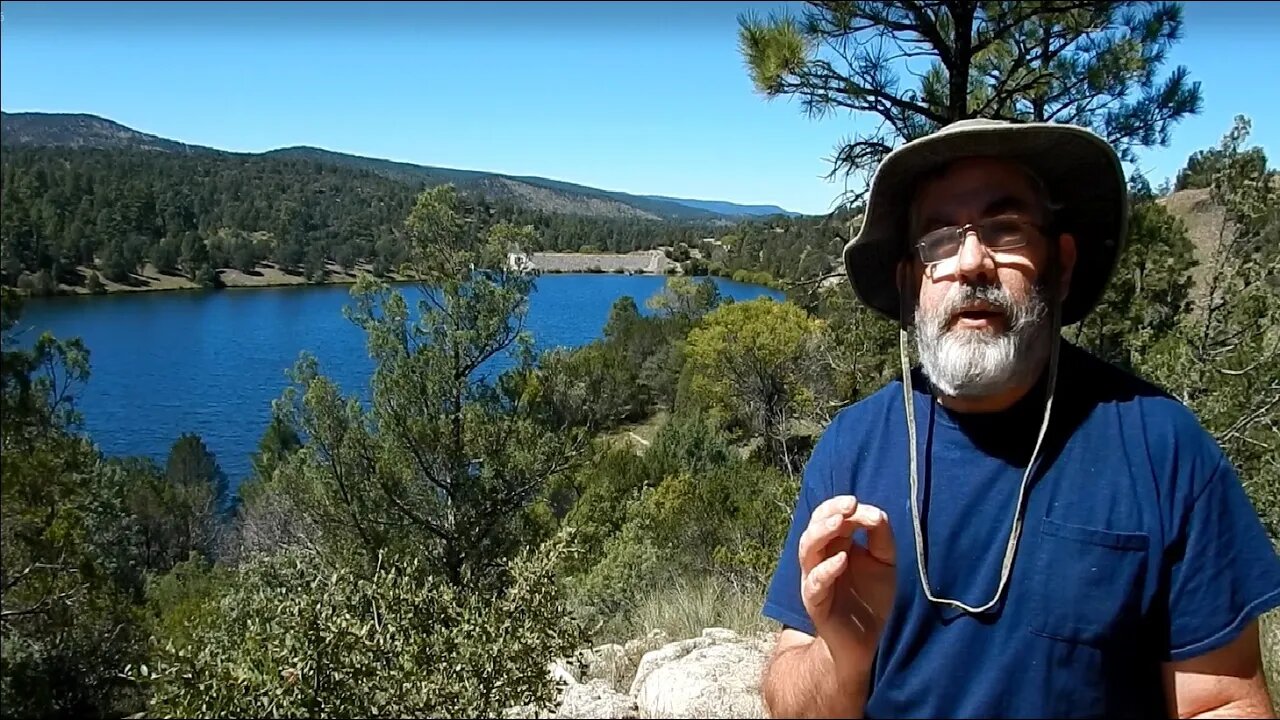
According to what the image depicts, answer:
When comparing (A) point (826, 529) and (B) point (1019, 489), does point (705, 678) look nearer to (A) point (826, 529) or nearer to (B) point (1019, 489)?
(B) point (1019, 489)

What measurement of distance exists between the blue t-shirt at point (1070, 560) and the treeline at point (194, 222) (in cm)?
224

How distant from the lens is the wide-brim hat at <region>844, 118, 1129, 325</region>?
1.17 metres

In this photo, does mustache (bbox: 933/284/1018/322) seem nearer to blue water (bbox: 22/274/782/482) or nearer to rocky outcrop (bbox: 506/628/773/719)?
rocky outcrop (bbox: 506/628/773/719)

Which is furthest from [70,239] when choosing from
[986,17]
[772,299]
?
[772,299]

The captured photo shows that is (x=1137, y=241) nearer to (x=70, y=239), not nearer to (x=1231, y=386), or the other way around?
(x=1231, y=386)

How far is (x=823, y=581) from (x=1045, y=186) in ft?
2.47

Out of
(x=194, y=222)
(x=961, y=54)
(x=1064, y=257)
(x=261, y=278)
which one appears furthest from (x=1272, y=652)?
(x=261, y=278)

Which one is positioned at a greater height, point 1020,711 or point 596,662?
point 1020,711

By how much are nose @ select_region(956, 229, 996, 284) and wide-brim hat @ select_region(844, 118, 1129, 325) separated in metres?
0.13

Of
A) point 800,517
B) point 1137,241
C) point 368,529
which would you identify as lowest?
point 368,529

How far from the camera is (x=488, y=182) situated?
63.6 metres

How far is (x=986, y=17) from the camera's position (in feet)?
Answer: 17.2

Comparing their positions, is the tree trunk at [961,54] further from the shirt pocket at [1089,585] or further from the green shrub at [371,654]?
the shirt pocket at [1089,585]

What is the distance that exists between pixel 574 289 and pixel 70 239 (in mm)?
59658
